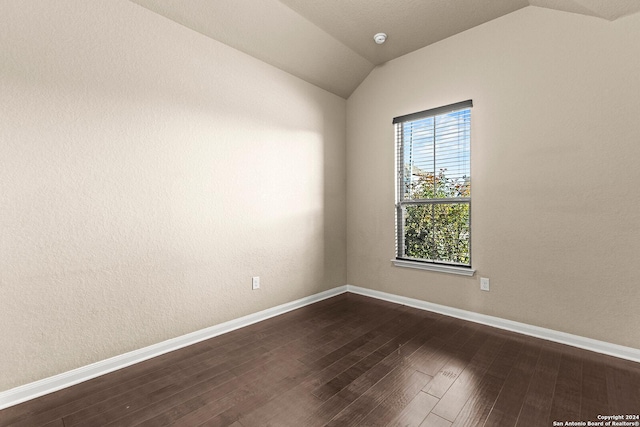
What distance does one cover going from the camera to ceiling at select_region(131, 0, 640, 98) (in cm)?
242

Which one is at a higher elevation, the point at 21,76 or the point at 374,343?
the point at 21,76

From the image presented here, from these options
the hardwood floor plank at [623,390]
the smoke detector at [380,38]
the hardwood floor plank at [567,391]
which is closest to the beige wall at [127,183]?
the smoke detector at [380,38]

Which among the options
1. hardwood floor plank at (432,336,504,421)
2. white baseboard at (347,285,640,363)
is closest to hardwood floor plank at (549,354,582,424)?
white baseboard at (347,285,640,363)

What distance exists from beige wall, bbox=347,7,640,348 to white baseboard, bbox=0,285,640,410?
7 cm

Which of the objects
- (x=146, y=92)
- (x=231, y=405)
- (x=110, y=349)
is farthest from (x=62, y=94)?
(x=231, y=405)

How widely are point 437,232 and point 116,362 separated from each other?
3.09 metres

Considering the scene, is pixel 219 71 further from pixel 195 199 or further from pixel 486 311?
pixel 486 311

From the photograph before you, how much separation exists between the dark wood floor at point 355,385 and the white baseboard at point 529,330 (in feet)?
0.30

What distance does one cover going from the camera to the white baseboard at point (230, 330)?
1.85 metres

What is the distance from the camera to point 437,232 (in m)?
3.36

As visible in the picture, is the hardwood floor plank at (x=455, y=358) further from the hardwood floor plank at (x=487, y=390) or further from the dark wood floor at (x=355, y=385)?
the hardwood floor plank at (x=487, y=390)

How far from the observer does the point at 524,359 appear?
224cm

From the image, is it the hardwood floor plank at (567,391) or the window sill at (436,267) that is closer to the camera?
the hardwood floor plank at (567,391)

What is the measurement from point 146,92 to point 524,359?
3.45 metres
